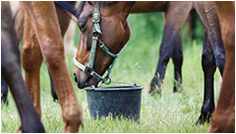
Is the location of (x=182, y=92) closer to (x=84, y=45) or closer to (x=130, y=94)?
(x=130, y=94)

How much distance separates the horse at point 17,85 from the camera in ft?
6.84

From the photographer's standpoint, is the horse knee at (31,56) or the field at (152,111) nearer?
the field at (152,111)

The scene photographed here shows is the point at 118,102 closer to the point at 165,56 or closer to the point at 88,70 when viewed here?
the point at 88,70

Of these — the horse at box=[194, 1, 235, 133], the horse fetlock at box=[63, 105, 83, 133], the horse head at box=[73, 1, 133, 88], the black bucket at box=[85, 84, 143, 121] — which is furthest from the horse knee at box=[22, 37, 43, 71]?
the horse at box=[194, 1, 235, 133]

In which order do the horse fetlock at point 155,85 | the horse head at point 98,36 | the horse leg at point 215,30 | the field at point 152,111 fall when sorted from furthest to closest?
the horse fetlock at point 155,85 → the horse head at point 98,36 → the field at point 152,111 → the horse leg at point 215,30

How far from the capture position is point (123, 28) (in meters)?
3.14

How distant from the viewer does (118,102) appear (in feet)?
11.4

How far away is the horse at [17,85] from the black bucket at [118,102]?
4.46ft

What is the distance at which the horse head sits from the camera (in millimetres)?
3053

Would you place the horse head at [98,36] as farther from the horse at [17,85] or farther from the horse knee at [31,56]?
the horse at [17,85]

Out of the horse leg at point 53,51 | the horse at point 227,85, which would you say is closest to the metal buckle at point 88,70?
the horse leg at point 53,51

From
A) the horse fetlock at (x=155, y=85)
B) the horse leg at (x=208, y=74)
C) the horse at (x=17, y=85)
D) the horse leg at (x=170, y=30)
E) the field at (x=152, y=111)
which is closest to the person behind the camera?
the horse at (x=17, y=85)

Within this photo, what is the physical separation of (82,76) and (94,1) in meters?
0.59

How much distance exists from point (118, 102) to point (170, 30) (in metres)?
2.17
